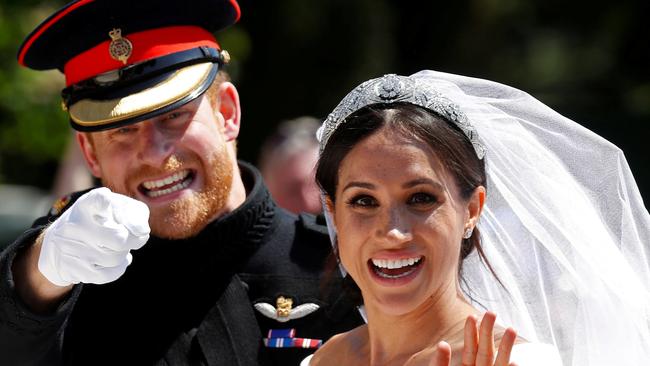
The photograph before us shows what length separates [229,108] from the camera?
4.11 metres

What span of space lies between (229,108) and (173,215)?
483mm

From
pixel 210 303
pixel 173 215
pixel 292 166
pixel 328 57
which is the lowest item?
pixel 328 57

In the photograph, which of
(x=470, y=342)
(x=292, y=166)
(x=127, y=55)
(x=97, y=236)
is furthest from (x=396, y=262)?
(x=292, y=166)

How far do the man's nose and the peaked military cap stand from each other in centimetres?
8

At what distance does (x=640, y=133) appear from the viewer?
24.7 feet

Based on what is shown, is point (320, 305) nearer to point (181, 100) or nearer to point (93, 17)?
point (181, 100)

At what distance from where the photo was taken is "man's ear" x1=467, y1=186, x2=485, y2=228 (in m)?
3.00

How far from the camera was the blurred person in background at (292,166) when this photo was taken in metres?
6.07

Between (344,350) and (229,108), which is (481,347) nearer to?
(344,350)

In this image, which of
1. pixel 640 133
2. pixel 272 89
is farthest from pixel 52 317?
pixel 272 89

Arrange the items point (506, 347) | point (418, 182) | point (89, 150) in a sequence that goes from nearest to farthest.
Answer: point (506, 347) < point (418, 182) < point (89, 150)

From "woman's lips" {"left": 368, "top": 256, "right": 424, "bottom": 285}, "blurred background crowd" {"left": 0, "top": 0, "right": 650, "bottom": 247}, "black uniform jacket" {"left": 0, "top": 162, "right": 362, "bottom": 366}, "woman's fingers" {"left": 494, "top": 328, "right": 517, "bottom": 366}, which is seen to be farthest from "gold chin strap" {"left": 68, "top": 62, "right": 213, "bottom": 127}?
"blurred background crowd" {"left": 0, "top": 0, "right": 650, "bottom": 247}

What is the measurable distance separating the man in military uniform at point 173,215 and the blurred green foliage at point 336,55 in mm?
5778

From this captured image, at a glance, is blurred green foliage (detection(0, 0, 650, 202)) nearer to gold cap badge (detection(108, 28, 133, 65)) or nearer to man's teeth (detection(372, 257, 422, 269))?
gold cap badge (detection(108, 28, 133, 65))
